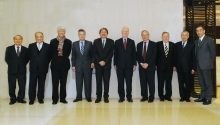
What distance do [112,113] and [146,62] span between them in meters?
1.74

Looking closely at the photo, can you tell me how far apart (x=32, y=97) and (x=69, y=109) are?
1260 millimetres

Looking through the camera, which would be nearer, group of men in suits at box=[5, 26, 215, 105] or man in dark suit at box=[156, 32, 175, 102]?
group of men in suits at box=[5, 26, 215, 105]

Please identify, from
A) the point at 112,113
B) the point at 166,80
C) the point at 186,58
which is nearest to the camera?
the point at 112,113

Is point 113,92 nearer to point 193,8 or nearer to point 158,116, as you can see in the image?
point 158,116

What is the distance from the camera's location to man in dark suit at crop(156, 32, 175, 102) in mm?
5703

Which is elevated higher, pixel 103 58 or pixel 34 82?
pixel 103 58

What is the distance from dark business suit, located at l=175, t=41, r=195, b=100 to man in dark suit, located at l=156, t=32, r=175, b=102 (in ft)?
0.54

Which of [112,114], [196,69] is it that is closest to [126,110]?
[112,114]

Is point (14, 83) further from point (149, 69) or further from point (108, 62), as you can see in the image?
point (149, 69)

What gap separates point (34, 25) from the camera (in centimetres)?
650

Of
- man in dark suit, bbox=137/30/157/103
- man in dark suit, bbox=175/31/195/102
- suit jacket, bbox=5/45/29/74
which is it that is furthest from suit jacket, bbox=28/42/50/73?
man in dark suit, bbox=175/31/195/102

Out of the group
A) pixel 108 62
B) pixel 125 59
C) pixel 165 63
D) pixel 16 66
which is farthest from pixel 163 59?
pixel 16 66

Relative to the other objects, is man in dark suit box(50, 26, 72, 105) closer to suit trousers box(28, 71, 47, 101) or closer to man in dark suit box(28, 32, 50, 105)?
man in dark suit box(28, 32, 50, 105)

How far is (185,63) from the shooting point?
18.5 feet
